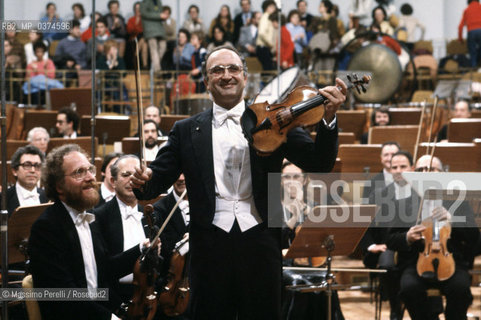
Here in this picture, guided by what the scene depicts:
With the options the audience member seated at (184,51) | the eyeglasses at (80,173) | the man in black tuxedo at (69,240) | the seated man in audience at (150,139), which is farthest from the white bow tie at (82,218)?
the audience member seated at (184,51)

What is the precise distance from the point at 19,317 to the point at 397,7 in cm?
986

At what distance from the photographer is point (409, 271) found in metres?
4.47

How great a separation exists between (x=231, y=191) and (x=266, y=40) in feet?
26.2

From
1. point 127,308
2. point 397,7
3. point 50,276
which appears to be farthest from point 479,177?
point 397,7

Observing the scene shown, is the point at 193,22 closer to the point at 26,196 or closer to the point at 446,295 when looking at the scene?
the point at 26,196

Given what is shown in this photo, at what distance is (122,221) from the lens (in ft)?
12.2

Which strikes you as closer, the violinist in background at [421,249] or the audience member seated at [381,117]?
the violinist in background at [421,249]

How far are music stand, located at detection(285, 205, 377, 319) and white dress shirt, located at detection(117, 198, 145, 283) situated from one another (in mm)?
774

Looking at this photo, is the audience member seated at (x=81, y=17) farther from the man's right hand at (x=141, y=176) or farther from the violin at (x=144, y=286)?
the man's right hand at (x=141, y=176)

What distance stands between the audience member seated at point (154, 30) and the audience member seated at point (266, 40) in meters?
1.32

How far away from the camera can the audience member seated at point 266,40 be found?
993cm

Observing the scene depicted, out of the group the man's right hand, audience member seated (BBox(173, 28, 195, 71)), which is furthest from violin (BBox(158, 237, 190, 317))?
audience member seated (BBox(173, 28, 195, 71))

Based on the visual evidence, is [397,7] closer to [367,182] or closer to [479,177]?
[367,182]

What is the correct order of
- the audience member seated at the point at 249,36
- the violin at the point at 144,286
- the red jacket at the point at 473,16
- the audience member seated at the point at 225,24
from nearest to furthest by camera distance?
the violin at the point at 144,286
the audience member seated at the point at 249,36
the red jacket at the point at 473,16
the audience member seated at the point at 225,24
